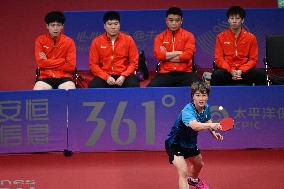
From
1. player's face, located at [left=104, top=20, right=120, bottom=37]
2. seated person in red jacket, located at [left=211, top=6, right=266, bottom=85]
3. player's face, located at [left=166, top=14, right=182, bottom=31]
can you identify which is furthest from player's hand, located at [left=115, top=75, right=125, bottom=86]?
seated person in red jacket, located at [left=211, top=6, right=266, bottom=85]

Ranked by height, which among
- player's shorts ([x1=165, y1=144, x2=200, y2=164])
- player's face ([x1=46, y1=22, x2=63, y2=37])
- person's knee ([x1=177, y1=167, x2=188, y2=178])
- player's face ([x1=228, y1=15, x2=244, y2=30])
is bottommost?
person's knee ([x1=177, y1=167, x2=188, y2=178])

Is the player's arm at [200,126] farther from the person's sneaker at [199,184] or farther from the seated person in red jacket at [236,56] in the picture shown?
the seated person in red jacket at [236,56]

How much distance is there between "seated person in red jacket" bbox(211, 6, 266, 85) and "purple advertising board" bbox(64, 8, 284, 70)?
70 centimetres

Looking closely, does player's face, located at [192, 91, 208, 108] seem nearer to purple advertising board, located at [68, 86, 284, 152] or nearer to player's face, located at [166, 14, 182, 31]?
purple advertising board, located at [68, 86, 284, 152]

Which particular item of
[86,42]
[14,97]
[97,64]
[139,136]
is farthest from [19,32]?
[139,136]

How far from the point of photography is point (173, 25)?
646 cm

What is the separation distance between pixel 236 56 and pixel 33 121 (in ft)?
9.22

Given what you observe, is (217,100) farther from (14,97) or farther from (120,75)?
(14,97)

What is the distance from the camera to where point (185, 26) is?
23.8 ft

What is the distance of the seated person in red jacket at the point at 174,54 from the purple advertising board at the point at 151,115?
70cm

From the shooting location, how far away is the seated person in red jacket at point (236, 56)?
627 cm

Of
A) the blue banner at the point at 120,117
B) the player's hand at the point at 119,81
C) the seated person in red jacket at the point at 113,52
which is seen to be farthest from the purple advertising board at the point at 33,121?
the seated person in red jacket at the point at 113,52

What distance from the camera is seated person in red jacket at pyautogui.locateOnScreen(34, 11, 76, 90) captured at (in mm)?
6254

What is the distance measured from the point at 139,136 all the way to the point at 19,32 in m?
3.68
